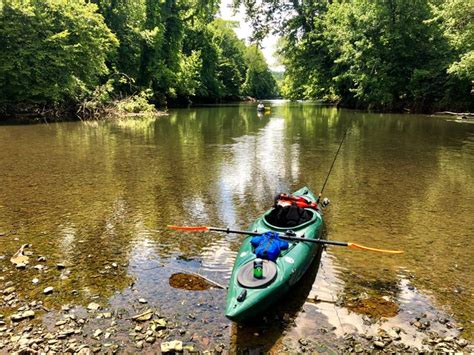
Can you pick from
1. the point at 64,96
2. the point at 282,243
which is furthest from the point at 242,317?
the point at 64,96

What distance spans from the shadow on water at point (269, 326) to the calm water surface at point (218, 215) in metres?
0.04

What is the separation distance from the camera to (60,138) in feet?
69.4

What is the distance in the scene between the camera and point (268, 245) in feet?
18.9

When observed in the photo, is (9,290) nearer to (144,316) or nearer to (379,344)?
(144,316)

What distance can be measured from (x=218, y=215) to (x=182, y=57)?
4858cm

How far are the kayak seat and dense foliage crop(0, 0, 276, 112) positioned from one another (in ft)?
90.7

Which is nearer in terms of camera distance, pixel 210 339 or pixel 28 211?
pixel 210 339

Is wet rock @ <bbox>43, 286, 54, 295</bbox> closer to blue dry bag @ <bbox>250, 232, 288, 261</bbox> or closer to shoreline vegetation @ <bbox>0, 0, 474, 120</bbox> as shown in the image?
blue dry bag @ <bbox>250, 232, 288, 261</bbox>

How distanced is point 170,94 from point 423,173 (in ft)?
138

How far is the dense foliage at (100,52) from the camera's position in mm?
28469

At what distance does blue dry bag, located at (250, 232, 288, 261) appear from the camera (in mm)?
5565

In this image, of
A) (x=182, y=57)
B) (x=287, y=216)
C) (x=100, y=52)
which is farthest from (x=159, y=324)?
(x=182, y=57)

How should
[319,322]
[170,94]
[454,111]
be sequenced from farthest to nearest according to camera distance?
[170,94]
[454,111]
[319,322]

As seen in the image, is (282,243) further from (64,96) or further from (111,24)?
(111,24)
